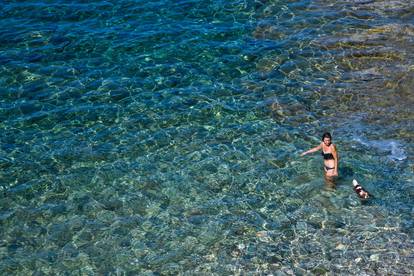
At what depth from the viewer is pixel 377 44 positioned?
23.8 m

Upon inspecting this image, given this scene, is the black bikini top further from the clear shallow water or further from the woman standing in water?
the clear shallow water

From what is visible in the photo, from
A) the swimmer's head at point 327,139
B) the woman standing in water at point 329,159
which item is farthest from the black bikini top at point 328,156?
the swimmer's head at point 327,139

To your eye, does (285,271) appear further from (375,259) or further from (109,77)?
(109,77)

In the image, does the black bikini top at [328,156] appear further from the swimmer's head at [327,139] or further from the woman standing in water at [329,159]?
the swimmer's head at [327,139]

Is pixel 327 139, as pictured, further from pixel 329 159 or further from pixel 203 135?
pixel 203 135

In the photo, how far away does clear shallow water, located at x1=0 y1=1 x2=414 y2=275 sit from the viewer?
53.0ft

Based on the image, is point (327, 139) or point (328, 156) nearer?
point (327, 139)

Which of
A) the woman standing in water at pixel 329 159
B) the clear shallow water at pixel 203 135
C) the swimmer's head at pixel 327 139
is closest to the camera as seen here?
the clear shallow water at pixel 203 135

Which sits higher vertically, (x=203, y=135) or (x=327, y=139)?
(x=327, y=139)

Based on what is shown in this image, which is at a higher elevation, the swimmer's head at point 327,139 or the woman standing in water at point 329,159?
the swimmer's head at point 327,139

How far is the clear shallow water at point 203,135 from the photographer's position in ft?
53.0

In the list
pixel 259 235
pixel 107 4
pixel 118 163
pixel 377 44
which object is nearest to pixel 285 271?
pixel 259 235

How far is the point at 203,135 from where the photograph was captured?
20.2m

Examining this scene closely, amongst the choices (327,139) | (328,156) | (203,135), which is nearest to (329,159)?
(328,156)
